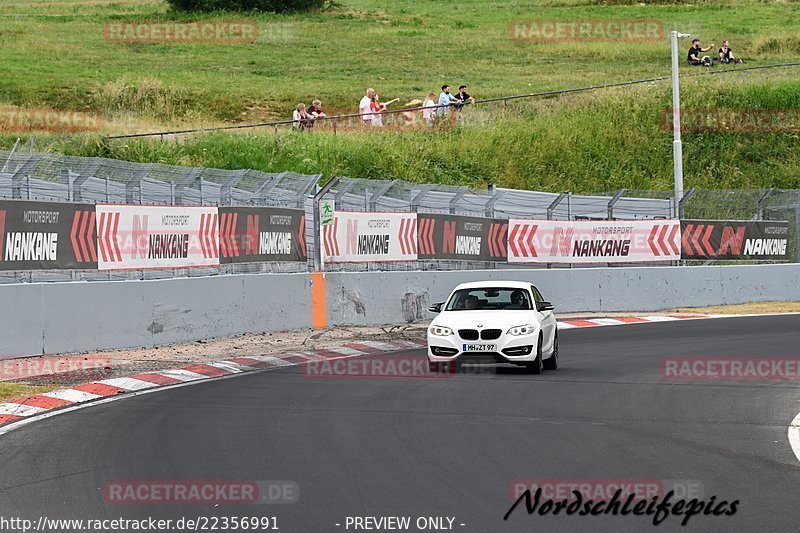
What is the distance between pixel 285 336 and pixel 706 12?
6531 centimetres

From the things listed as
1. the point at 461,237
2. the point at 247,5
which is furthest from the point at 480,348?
the point at 247,5

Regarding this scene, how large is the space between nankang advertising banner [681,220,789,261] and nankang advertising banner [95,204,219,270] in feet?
45.5

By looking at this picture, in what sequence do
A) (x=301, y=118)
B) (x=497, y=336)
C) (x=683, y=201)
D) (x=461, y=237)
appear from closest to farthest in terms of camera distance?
1. (x=497, y=336)
2. (x=461, y=237)
3. (x=683, y=201)
4. (x=301, y=118)

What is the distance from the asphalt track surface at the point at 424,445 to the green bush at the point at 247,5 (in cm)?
6437

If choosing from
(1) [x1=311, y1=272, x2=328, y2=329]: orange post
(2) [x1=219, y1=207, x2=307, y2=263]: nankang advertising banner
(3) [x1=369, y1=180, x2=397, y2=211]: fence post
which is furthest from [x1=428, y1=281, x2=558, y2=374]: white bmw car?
(3) [x1=369, y1=180, x2=397, y2=211]: fence post

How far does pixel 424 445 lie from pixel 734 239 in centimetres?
2264

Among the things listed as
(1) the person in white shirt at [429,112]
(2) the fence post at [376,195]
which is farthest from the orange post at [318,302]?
(1) the person in white shirt at [429,112]

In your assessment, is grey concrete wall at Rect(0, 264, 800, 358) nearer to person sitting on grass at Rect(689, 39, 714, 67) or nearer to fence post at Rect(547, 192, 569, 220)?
fence post at Rect(547, 192, 569, 220)

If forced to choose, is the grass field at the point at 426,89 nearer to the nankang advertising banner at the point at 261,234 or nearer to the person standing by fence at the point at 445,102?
the person standing by fence at the point at 445,102

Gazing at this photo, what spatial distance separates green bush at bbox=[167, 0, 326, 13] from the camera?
7794cm

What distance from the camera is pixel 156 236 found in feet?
67.6

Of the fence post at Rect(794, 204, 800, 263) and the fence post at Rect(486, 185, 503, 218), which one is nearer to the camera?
the fence post at Rect(486, 185, 503, 218)

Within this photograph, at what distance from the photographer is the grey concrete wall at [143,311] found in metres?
17.5

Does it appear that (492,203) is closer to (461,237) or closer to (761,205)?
(461,237)
